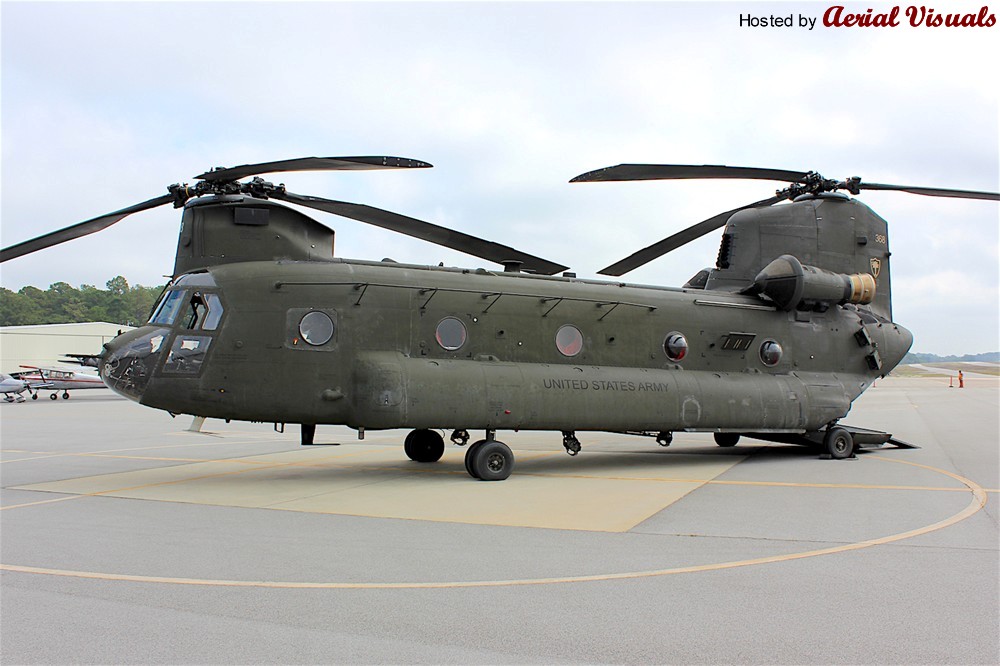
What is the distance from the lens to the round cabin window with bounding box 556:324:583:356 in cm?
1432

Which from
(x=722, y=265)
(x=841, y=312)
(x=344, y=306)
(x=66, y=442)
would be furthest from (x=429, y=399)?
(x=66, y=442)

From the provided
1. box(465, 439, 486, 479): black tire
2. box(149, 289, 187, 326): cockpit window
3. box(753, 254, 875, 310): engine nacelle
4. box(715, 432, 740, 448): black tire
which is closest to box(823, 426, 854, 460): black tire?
box(753, 254, 875, 310): engine nacelle

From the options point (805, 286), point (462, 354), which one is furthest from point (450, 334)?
point (805, 286)

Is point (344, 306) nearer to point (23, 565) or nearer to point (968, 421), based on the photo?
point (23, 565)

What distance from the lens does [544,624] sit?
5.26 metres

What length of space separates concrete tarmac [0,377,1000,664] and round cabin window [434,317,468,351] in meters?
2.36

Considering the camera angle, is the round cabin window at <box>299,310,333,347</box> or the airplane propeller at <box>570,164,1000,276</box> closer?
the round cabin window at <box>299,310,333,347</box>

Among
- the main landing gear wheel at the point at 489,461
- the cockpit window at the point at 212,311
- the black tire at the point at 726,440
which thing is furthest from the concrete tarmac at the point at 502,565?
the black tire at the point at 726,440

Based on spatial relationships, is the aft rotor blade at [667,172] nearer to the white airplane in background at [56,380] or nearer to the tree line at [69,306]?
the white airplane in background at [56,380]

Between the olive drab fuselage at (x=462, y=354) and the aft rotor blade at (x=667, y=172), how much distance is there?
88.5 inches

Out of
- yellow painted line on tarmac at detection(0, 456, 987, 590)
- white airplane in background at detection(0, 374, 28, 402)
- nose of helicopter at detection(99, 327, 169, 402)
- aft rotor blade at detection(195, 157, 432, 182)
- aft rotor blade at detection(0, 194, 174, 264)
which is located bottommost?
white airplane in background at detection(0, 374, 28, 402)

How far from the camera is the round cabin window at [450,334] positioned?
527 inches

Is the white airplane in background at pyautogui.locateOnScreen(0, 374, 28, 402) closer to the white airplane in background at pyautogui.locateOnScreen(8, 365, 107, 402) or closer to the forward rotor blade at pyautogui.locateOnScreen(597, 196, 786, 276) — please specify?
the white airplane in background at pyautogui.locateOnScreen(8, 365, 107, 402)

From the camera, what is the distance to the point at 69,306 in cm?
11169
